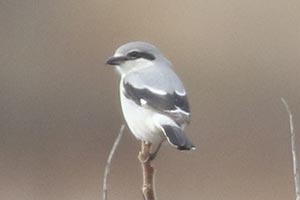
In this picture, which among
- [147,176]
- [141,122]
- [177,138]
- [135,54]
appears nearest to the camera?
[147,176]

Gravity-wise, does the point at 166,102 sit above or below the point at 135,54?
below

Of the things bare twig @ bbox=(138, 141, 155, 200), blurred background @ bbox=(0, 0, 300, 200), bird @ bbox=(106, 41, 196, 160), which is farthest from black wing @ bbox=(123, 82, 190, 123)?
blurred background @ bbox=(0, 0, 300, 200)

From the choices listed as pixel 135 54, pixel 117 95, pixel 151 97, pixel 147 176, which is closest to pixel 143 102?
pixel 151 97

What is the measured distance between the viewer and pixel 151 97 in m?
4.22

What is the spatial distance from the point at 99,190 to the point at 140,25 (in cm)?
210

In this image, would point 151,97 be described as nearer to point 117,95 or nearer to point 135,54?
point 135,54

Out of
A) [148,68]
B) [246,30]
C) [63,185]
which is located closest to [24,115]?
[63,185]

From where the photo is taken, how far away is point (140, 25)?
9.46 metres

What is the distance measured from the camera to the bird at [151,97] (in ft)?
13.5

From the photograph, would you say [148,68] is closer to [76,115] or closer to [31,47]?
[76,115]

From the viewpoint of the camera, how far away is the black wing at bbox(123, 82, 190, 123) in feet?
13.7

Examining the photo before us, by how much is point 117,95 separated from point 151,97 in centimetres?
348

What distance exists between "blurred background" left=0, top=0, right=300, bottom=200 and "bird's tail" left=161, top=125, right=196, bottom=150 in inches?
138

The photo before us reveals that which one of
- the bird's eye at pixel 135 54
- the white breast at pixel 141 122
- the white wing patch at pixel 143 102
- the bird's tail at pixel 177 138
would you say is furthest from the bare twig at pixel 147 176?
the bird's eye at pixel 135 54
